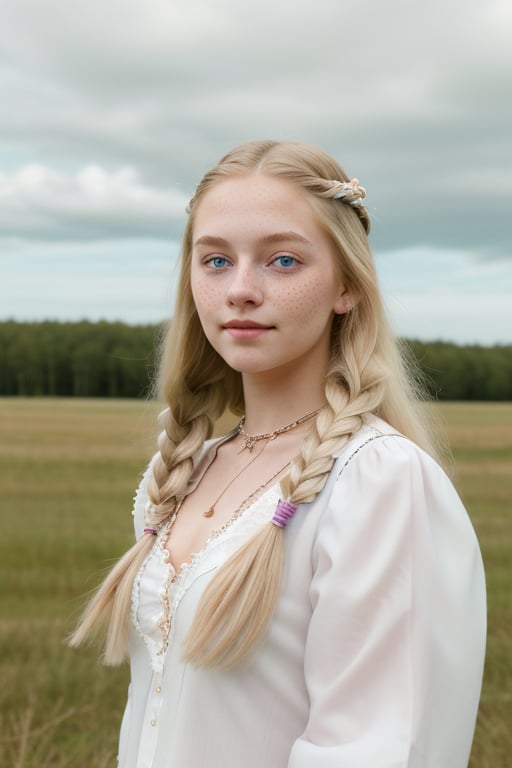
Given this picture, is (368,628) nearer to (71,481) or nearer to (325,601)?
(325,601)

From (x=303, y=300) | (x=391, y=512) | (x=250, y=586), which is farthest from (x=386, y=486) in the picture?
(x=303, y=300)

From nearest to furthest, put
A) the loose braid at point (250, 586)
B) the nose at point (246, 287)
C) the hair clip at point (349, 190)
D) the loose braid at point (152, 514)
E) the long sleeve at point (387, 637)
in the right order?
the long sleeve at point (387, 637) < the loose braid at point (250, 586) < the nose at point (246, 287) < the hair clip at point (349, 190) < the loose braid at point (152, 514)

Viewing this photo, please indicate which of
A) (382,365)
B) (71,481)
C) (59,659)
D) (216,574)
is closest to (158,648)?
(216,574)

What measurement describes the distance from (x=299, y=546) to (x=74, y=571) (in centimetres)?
800

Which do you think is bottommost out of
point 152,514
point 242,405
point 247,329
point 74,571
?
point 74,571

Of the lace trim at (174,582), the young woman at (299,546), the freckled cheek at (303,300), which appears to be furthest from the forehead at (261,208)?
the lace trim at (174,582)

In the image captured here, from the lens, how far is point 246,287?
1.93 meters

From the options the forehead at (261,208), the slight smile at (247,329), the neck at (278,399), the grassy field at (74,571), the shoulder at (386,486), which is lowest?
the grassy field at (74,571)

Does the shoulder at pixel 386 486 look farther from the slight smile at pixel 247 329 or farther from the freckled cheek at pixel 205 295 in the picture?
the freckled cheek at pixel 205 295

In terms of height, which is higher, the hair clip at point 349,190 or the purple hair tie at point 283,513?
the hair clip at point 349,190

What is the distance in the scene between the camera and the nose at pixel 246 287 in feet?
6.33

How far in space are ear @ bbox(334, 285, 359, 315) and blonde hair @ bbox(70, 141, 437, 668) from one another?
0.01m

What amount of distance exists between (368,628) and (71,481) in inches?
574

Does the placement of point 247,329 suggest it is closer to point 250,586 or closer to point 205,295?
point 205,295
